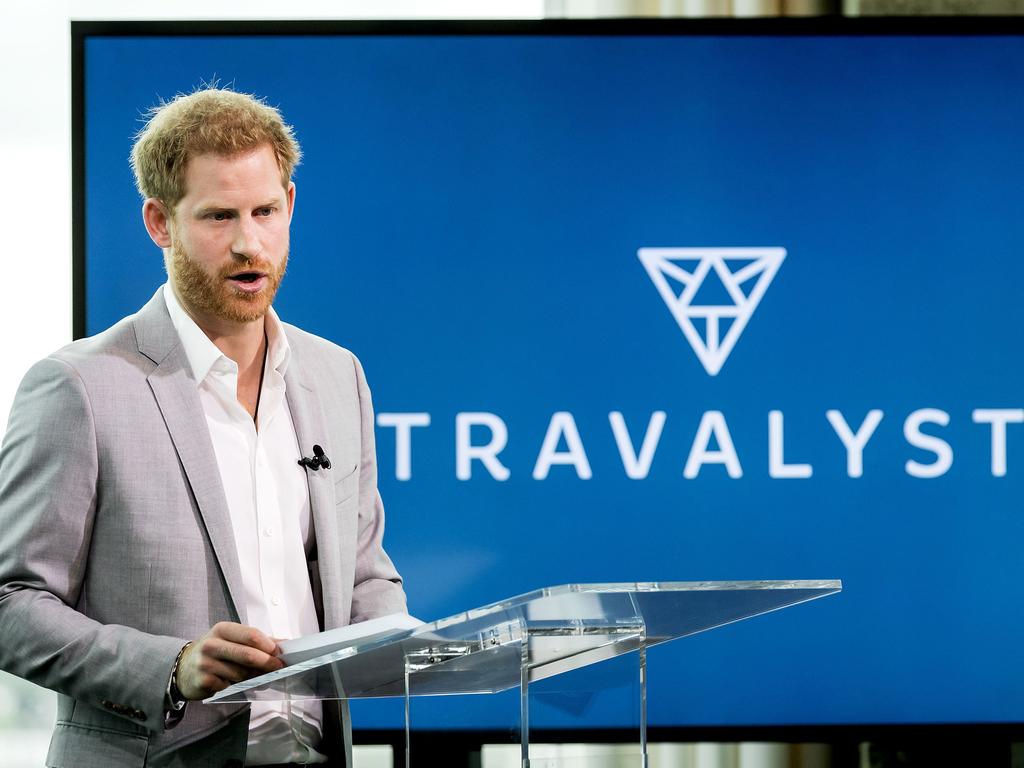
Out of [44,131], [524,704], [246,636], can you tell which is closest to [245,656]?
[246,636]

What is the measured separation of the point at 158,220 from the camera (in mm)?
2359

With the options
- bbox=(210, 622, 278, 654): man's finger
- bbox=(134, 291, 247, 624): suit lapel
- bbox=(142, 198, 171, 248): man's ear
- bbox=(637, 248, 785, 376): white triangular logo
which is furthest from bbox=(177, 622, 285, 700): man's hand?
bbox=(637, 248, 785, 376): white triangular logo

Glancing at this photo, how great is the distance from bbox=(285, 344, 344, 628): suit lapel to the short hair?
42 centimetres

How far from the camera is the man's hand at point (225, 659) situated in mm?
1772

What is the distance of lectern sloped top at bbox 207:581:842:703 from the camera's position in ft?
4.91

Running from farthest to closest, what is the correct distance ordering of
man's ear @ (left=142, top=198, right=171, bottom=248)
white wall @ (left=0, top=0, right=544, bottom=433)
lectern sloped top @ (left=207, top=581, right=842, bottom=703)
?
white wall @ (left=0, top=0, right=544, bottom=433) → man's ear @ (left=142, top=198, right=171, bottom=248) → lectern sloped top @ (left=207, top=581, right=842, bottom=703)

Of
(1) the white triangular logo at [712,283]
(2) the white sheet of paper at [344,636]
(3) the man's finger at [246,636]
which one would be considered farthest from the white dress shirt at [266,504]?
(1) the white triangular logo at [712,283]

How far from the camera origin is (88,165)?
3344 mm

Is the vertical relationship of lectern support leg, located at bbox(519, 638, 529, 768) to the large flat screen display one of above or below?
below

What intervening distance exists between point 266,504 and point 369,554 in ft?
1.08

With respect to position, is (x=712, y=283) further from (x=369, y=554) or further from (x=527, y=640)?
(x=527, y=640)


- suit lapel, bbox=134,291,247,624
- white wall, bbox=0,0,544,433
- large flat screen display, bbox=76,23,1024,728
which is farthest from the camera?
white wall, bbox=0,0,544,433

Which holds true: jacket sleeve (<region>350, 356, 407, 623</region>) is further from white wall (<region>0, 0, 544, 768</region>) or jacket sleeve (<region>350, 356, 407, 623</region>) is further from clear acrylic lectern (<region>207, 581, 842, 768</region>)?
white wall (<region>0, 0, 544, 768</region>)

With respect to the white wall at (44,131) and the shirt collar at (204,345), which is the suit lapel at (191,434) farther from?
the white wall at (44,131)
